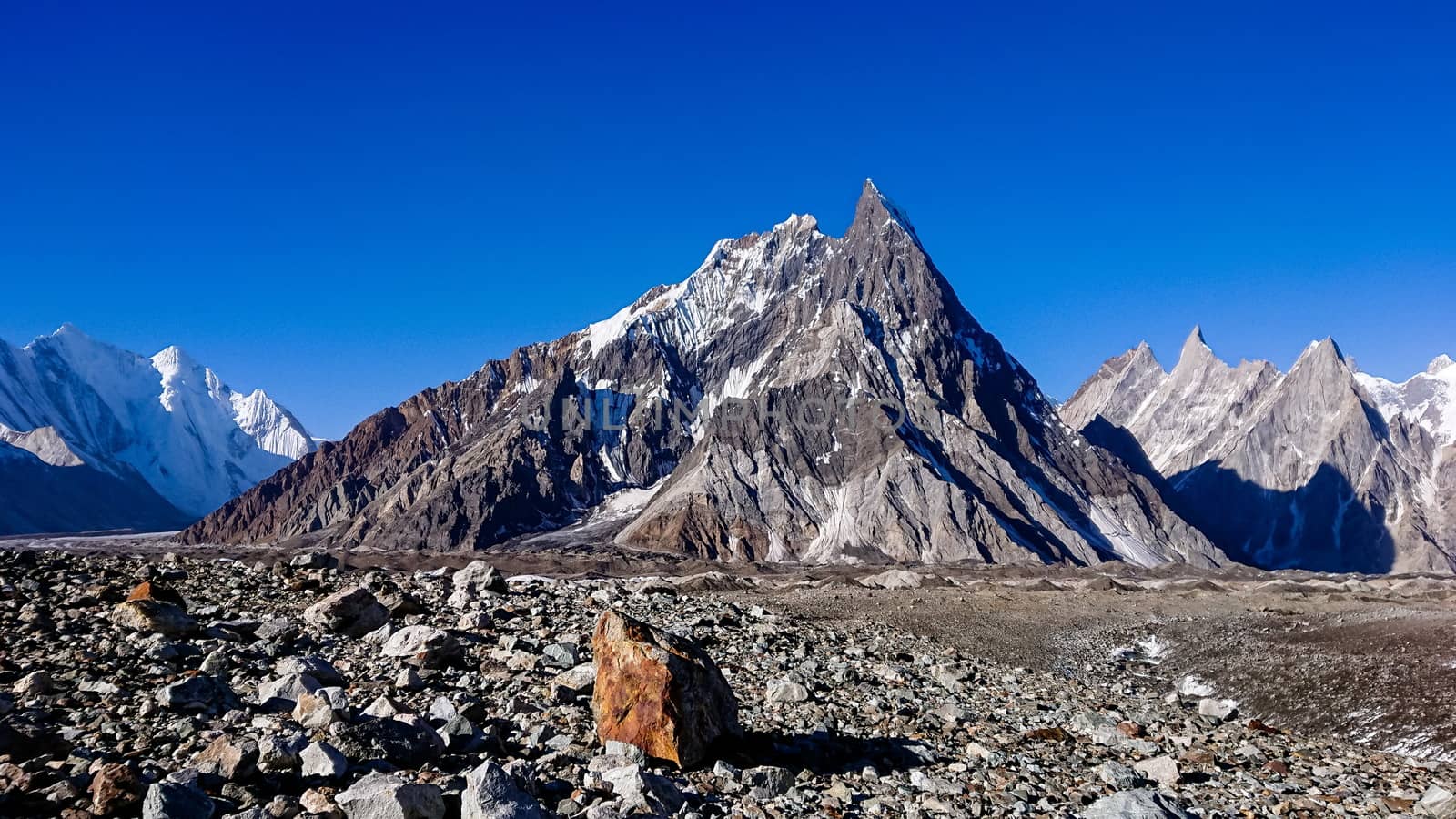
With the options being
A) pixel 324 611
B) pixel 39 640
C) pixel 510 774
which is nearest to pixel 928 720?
pixel 510 774

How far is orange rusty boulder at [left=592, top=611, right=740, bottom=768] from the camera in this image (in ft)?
38.3

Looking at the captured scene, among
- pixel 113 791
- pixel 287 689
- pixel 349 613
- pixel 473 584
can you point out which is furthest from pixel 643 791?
pixel 473 584

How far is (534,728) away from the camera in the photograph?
39.9 feet

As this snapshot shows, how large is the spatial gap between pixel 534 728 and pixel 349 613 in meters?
7.57

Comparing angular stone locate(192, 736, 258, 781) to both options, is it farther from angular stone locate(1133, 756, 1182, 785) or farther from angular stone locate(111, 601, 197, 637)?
angular stone locate(1133, 756, 1182, 785)

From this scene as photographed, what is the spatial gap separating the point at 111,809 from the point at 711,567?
129234 mm

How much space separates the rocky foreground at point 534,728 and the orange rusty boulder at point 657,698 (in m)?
0.03

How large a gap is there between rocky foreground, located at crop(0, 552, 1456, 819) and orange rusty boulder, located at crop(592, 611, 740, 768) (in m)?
0.03

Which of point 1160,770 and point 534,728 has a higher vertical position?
point 534,728

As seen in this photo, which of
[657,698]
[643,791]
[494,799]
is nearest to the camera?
[494,799]

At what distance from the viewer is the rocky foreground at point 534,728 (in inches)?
357

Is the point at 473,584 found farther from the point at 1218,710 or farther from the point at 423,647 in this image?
the point at 1218,710

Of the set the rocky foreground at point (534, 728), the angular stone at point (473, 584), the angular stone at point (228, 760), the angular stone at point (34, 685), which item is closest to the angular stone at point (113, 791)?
the rocky foreground at point (534, 728)

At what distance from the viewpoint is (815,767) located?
12.6 metres
